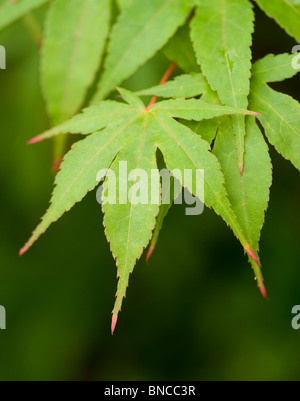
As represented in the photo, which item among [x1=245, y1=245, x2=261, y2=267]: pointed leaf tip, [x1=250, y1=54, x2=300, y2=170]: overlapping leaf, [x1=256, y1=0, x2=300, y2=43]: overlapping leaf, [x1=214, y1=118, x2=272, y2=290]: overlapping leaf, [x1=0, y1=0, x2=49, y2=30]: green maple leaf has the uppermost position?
[x1=0, y1=0, x2=49, y2=30]: green maple leaf

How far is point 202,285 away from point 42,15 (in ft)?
4.64

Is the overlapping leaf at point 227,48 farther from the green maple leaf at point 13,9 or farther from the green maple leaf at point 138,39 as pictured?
the green maple leaf at point 13,9

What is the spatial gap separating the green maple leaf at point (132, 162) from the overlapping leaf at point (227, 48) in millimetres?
42

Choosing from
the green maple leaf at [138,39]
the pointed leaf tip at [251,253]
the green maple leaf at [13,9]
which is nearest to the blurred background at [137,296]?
the green maple leaf at [13,9]

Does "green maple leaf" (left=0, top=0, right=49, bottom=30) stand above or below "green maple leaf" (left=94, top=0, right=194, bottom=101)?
above

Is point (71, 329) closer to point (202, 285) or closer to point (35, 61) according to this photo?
point (202, 285)

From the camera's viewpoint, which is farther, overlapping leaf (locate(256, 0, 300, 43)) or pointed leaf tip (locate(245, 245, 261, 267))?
overlapping leaf (locate(256, 0, 300, 43))

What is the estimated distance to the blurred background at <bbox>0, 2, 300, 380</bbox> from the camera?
1.98 m

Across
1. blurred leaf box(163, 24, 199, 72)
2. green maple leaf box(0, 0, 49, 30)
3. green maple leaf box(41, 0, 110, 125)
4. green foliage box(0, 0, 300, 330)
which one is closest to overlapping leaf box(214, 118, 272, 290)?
green foliage box(0, 0, 300, 330)

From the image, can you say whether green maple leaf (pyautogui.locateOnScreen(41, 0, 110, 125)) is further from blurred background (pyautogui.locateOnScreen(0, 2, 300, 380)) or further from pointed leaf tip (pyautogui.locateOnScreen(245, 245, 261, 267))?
blurred background (pyautogui.locateOnScreen(0, 2, 300, 380))

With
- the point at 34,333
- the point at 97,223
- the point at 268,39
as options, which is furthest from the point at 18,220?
the point at 268,39

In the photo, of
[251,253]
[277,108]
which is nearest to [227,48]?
[277,108]

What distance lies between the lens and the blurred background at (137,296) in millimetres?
1978

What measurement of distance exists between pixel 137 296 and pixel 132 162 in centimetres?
158
